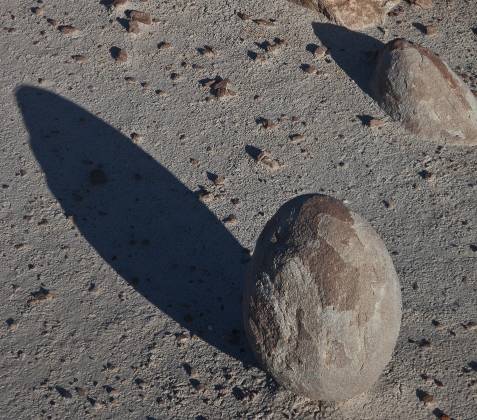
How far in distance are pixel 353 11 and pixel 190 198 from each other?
10.4 feet

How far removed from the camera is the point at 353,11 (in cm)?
995

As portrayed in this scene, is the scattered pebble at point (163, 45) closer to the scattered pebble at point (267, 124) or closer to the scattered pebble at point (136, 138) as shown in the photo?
the scattered pebble at point (136, 138)

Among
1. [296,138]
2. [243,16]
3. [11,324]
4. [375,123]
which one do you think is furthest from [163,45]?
[11,324]

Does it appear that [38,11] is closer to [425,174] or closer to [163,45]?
[163,45]

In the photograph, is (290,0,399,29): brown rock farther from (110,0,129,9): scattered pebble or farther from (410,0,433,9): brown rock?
(110,0,129,9): scattered pebble

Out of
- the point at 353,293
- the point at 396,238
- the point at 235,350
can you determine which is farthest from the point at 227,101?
the point at 353,293

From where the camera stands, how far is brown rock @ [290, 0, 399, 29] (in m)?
9.92

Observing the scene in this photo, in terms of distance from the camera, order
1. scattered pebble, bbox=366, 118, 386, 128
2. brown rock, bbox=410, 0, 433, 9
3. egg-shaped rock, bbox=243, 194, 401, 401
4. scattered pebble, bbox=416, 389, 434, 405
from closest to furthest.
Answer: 1. egg-shaped rock, bbox=243, 194, 401, 401
2. scattered pebble, bbox=416, 389, 434, 405
3. scattered pebble, bbox=366, 118, 386, 128
4. brown rock, bbox=410, 0, 433, 9

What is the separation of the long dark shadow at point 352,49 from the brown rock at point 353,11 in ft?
0.31

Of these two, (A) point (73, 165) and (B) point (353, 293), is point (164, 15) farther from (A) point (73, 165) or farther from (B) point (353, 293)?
(B) point (353, 293)

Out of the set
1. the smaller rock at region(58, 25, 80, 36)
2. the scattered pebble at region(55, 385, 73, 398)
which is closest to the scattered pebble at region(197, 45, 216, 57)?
the smaller rock at region(58, 25, 80, 36)

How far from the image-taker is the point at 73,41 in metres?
9.65

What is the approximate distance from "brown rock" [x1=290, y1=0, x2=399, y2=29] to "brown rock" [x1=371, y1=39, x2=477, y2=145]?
1.13 metres

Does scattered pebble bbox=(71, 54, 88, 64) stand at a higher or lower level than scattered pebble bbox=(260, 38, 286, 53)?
lower
